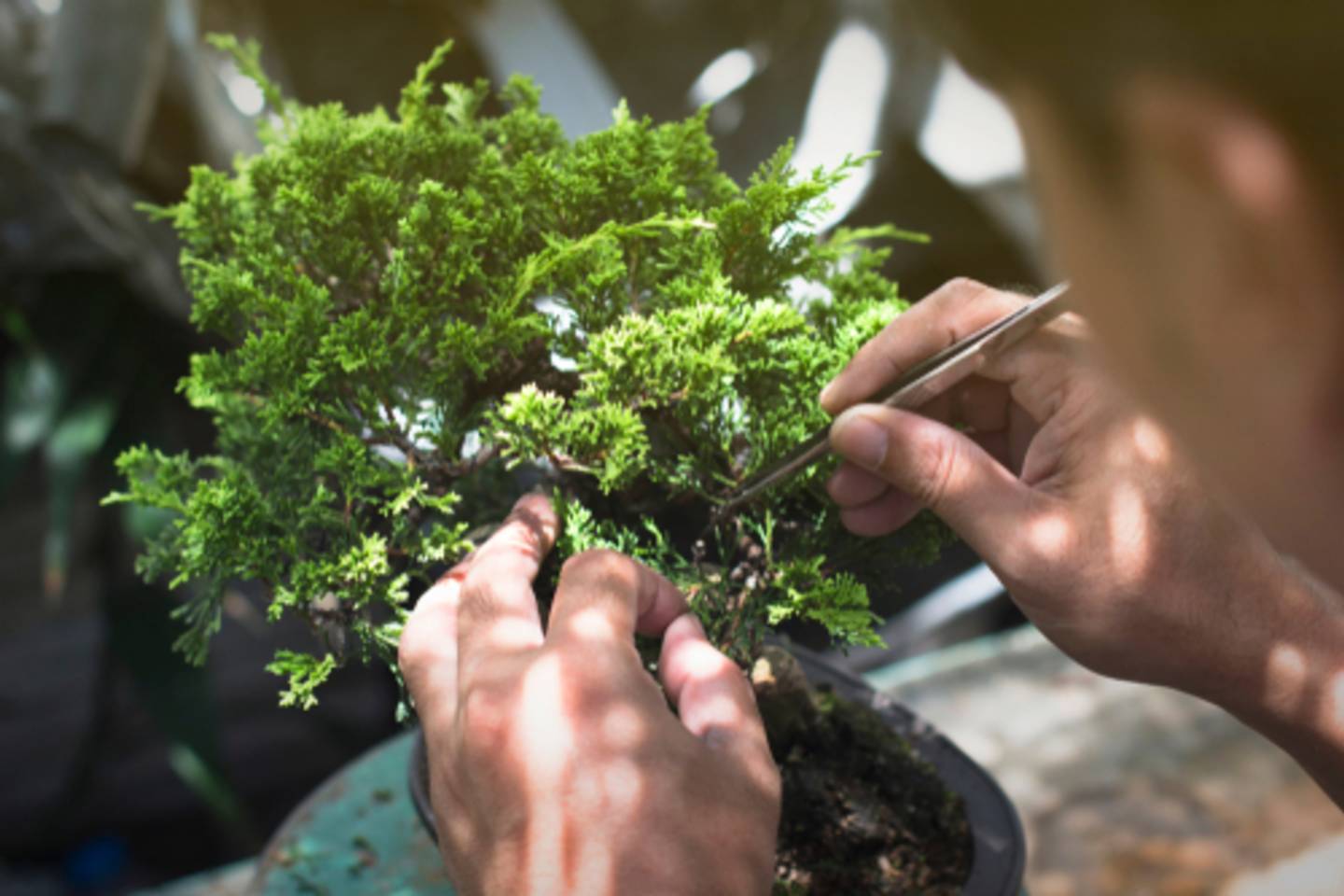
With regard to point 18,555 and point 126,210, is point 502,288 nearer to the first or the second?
point 126,210

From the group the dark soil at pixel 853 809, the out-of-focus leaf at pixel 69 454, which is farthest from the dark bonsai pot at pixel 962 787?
the out-of-focus leaf at pixel 69 454

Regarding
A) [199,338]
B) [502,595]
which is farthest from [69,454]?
[502,595]

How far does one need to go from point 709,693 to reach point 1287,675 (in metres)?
0.43

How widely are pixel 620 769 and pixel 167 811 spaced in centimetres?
207

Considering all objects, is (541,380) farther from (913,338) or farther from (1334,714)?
(1334,714)

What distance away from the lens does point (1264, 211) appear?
10.4 inches

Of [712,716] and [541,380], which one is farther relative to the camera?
[541,380]

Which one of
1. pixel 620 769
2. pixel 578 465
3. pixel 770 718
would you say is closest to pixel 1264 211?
pixel 620 769

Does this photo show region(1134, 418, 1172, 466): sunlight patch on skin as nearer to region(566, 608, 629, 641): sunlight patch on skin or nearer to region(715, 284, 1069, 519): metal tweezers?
region(715, 284, 1069, 519): metal tweezers

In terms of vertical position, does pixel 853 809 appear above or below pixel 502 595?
below

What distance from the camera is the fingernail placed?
69 cm

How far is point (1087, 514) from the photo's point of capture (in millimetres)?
694

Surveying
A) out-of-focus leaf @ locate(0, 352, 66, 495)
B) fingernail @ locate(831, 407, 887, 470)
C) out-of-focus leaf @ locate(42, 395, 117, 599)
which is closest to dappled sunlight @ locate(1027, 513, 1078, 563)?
fingernail @ locate(831, 407, 887, 470)

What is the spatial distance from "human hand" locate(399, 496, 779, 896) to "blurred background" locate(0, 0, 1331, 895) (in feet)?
2.06
